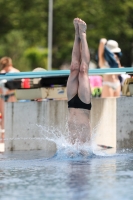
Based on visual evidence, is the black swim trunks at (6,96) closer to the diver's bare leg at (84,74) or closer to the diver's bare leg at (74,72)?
the diver's bare leg at (74,72)

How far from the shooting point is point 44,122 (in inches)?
514

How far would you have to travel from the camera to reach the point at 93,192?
25.0 ft

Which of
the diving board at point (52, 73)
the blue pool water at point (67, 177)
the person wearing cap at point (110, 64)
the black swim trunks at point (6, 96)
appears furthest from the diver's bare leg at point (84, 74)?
the black swim trunks at point (6, 96)

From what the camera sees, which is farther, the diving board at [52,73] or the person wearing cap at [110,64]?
the person wearing cap at [110,64]

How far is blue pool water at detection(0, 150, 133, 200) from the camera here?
7.57 meters

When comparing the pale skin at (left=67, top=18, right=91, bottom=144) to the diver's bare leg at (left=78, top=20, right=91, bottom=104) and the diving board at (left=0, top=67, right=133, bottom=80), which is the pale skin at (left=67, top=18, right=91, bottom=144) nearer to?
A: the diver's bare leg at (left=78, top=20, right=91, bottom=104)

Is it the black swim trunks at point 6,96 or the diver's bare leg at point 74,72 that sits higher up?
the diver's bare leg at point 74,72

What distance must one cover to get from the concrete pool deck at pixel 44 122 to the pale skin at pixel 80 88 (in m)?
1.62

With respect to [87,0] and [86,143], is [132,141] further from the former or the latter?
[87,0]

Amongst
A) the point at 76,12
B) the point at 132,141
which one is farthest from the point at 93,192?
the point at 76,12

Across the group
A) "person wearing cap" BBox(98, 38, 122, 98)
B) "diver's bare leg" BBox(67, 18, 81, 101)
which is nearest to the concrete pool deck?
"diver's bare leg" BBox(67, 18, 81, 101)

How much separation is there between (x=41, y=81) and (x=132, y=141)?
176 cm

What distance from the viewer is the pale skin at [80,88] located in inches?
436

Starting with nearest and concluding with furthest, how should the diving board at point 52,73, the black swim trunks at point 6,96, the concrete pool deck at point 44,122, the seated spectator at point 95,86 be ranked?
the diving board at point 52,73, the concrete pool deck at point 44,122, the black swim trunks at point 6,96, the seated spectator at point 95,86
